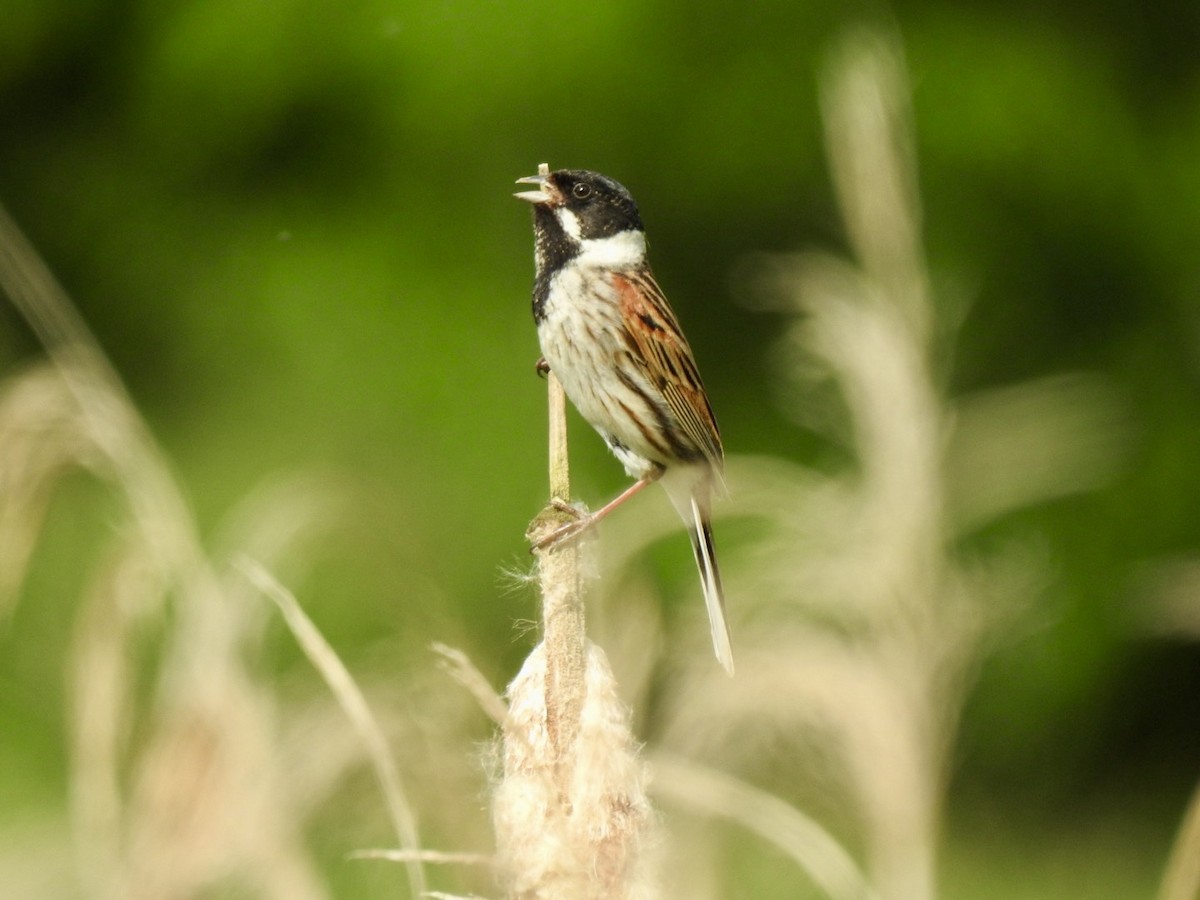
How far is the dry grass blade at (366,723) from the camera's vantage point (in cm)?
166

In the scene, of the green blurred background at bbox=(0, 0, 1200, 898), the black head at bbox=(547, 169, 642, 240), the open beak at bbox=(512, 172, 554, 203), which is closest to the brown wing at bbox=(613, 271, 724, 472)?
the black head at bbox=(547, 169, 642, 240)

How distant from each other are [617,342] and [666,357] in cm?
14

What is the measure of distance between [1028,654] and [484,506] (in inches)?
107

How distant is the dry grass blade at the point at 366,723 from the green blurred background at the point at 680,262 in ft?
20.7

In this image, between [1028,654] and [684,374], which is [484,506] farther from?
[684,374]

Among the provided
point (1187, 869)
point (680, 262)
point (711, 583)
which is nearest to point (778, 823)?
point (1187, 869)

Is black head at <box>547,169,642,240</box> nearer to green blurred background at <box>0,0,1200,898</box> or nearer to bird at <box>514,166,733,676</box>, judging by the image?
bird at <box>514,166,733,676</box>

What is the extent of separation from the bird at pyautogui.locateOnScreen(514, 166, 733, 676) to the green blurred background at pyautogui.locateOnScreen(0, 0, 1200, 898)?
4527 mm

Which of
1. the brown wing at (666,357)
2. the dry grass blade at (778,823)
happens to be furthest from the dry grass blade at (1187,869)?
the brown wing at (666,357)

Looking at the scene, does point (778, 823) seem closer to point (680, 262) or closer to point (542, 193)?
point (542, 193)

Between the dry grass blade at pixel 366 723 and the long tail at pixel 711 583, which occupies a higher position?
the dry grass blade at pixel 366 723

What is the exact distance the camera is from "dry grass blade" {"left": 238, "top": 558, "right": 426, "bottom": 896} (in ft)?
5.45

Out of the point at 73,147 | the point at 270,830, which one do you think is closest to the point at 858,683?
the point at 270,830

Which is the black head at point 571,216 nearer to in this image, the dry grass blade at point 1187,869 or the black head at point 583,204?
the black head at point 583,204
